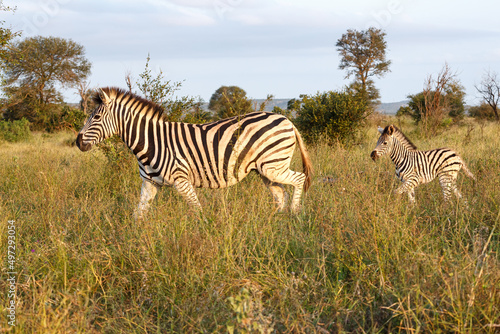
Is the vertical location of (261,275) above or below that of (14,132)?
below

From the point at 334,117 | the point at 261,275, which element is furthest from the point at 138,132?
the point at 334,117

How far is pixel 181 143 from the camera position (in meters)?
5.27

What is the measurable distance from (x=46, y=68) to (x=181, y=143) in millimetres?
31157

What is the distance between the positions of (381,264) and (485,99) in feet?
80.9

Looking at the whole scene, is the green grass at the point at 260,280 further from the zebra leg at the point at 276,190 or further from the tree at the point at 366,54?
the tree at the point at 366,54

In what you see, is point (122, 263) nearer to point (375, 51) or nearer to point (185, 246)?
point (185, 246)

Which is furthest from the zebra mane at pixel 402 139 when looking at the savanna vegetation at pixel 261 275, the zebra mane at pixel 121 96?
the zebra mane at pixel 121 96

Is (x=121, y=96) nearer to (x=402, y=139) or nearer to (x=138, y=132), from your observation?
(x=138, y=132)

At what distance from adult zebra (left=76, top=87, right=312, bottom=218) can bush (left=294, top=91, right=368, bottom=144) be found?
594 cm

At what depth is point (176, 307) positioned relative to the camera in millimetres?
3049

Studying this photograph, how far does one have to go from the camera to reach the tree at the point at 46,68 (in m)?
30.8

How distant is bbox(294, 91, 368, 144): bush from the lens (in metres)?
11.4

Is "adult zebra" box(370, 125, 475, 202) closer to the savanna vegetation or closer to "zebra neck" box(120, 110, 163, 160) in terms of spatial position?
the savanna vegetation

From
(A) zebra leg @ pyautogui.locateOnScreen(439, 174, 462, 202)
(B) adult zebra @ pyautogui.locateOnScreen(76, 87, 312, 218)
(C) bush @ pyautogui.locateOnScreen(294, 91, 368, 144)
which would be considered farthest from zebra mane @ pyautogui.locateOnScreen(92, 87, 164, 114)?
(C) bush @ pyautogui.locateOnScreen(294, 91, 368, 144)
